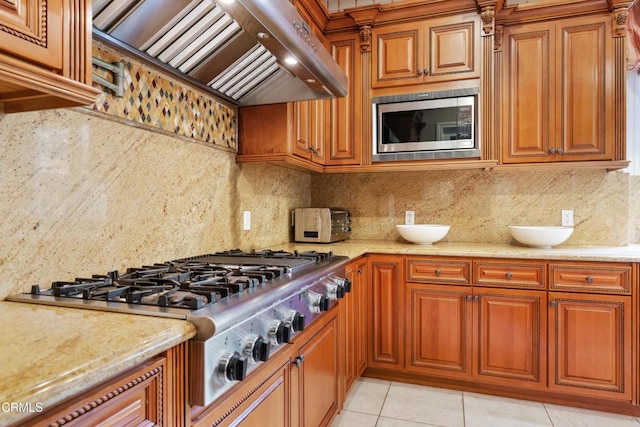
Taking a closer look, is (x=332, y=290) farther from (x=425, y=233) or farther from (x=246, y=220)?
(x=425, y=233)

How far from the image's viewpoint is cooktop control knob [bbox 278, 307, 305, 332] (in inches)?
51.8

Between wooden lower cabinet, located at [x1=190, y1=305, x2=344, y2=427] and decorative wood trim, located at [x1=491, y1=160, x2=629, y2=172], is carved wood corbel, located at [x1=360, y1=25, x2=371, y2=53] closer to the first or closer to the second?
decorative wood trim, located at [x1=491, y1=160, x2=629, y2=172]

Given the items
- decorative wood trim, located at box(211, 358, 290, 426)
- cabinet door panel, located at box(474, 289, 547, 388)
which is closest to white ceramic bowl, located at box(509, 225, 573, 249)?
cabinet door panel, located at box(474, 289, 547, 388)

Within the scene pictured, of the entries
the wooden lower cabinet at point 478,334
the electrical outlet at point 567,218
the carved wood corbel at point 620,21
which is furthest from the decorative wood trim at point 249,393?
the carved wood corbel at point 620,21

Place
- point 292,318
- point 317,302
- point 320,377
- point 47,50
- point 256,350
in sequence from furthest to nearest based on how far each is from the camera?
1. point 320,377
2. point 317,302
3. point 292,318
4. point 256,350
5. point 47,50

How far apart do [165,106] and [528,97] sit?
2.22 meters

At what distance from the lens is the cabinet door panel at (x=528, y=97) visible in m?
2.56

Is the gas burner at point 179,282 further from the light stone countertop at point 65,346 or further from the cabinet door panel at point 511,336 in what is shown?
the cabinet door panel at point 511,336

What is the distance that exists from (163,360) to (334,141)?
7.48ft

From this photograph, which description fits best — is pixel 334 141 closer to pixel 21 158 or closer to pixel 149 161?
pixel 149 161

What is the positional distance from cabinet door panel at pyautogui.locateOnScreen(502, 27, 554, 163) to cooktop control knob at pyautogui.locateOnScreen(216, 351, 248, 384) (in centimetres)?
227

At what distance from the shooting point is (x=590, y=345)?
225cm

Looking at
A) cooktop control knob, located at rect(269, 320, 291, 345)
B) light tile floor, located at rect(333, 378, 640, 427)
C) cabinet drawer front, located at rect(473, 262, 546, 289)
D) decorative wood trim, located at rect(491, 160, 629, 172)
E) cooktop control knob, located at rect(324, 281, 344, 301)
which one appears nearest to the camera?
cooktop control knob, located at rect(269, 320, 291, 345)

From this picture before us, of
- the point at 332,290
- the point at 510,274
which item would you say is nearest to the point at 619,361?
the point at 510,274
